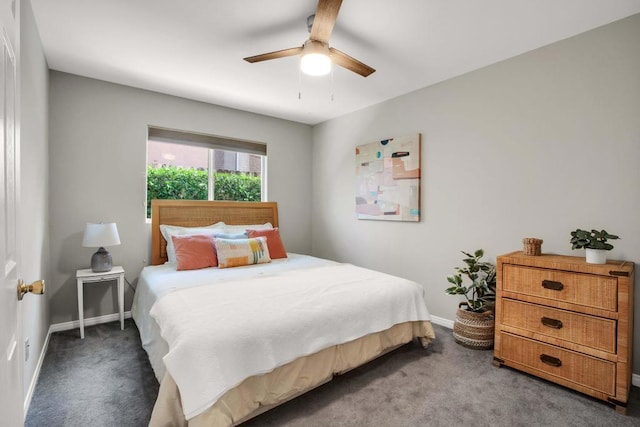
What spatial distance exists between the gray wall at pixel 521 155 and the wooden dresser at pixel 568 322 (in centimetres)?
40

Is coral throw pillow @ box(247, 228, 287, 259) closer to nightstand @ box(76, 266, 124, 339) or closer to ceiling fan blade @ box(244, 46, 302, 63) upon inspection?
nightstand @ box(76, 266, 124, 339)

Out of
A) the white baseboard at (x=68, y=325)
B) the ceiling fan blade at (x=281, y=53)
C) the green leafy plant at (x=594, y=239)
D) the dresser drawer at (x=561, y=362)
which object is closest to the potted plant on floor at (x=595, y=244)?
the green leafy plant at (x=594, y=239)

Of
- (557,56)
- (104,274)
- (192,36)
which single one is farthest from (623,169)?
(104,274)

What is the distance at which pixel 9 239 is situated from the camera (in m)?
0.94

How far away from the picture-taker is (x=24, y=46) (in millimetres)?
1941

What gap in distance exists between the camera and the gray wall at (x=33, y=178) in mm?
1926

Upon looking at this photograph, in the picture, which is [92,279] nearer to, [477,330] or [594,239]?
[477,330]

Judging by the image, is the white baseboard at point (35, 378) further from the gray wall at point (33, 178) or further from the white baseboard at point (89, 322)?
the white baseboard at point (89, 322)

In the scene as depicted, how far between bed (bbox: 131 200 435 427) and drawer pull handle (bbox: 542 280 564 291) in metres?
0.87

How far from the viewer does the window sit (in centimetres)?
368

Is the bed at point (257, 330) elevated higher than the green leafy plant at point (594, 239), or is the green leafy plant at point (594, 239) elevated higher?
the green leafy plant at point (594, 239)

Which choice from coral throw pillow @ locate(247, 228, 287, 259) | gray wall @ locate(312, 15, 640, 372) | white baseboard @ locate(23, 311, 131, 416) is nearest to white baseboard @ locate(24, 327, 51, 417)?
white baseboard @ locate(23, 311, 131, 416)

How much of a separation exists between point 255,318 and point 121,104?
2963 millimetres

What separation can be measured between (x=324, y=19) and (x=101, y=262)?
9.47ft
